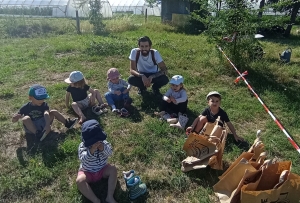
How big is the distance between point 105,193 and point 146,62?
328cm

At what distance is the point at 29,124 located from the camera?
4.12 m

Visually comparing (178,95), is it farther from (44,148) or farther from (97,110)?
(44,148)

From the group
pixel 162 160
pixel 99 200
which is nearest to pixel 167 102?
pixel 162 160

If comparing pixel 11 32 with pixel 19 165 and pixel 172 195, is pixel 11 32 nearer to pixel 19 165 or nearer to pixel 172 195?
pixel 19 165

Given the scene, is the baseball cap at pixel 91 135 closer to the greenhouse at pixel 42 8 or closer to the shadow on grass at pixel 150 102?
the shadow on grass at pixel 150 102

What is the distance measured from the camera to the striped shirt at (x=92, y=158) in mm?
3090

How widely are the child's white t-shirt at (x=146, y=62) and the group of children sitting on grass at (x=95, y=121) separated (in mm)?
651

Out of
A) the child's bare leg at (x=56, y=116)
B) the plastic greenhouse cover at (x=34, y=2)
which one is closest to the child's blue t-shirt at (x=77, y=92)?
the child's bare leg at (x=56, y=116)

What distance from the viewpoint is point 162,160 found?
3.74 meters

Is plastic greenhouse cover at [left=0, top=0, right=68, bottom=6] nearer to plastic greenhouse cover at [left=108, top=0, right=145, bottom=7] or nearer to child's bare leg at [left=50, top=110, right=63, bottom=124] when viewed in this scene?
plastic greenhouse cover at [left=108, top=0, right=145, bottom=7]

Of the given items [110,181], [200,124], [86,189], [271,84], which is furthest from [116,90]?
[271,84]

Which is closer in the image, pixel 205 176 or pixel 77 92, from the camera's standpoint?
pixel 205 176

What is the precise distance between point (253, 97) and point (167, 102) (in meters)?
2.19

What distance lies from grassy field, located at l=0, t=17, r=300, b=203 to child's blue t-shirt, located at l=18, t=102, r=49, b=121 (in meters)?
0.40
